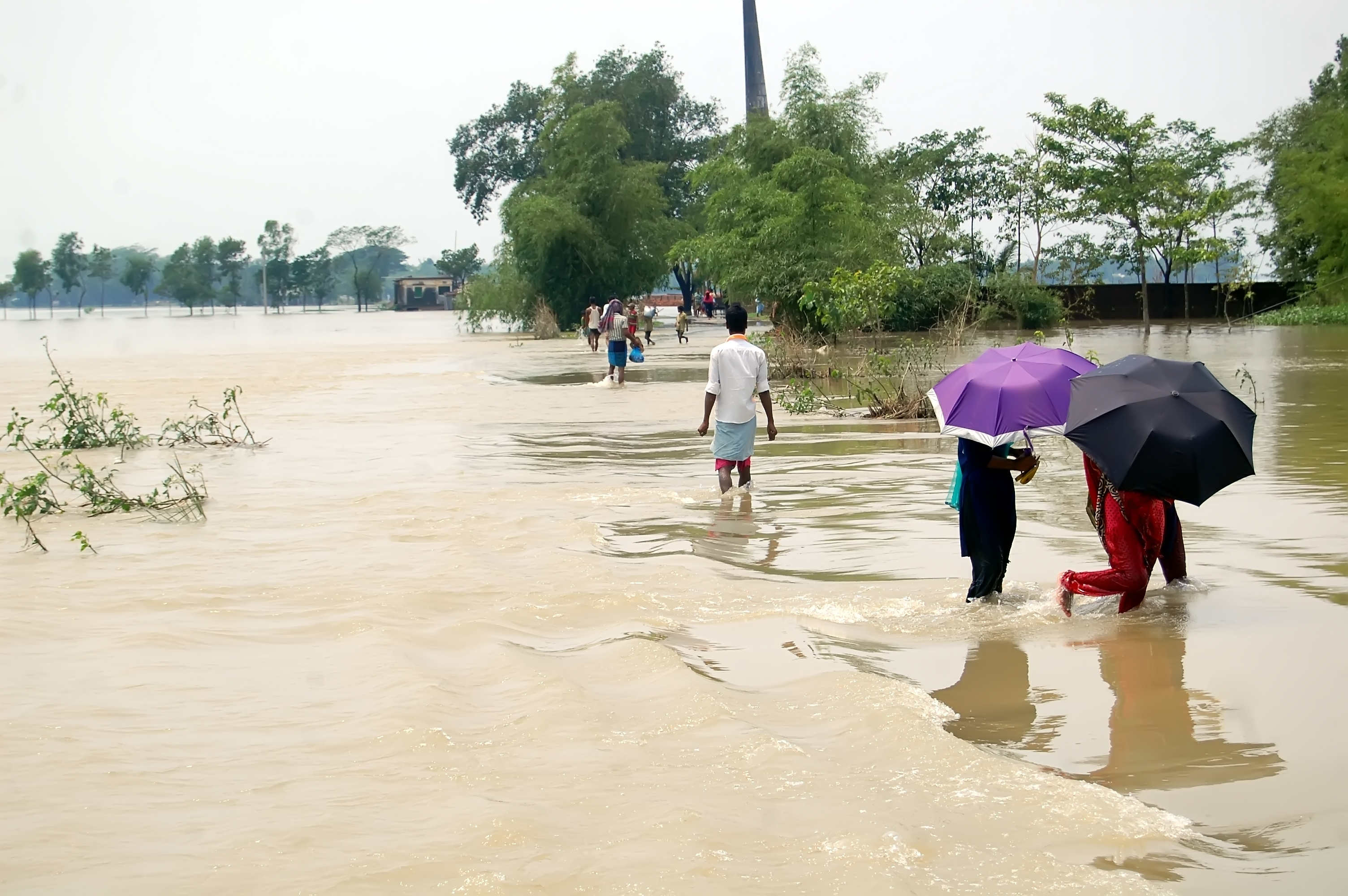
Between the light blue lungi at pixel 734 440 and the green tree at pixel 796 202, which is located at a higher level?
the green tree at pixel 796 202

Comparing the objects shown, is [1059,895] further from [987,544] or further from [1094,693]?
[987,544]

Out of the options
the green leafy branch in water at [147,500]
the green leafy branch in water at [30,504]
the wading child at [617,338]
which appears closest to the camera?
the green leafy branch in water at [30,504]

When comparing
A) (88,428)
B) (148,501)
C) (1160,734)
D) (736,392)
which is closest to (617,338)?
(88,428)

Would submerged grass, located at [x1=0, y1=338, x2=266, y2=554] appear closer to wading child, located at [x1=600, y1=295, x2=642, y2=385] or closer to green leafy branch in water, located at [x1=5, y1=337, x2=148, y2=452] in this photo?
green leafy branch in water, located at [x1=5, y1=337, x2=148, y2=452]

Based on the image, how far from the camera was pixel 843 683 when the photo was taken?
19.0 ft

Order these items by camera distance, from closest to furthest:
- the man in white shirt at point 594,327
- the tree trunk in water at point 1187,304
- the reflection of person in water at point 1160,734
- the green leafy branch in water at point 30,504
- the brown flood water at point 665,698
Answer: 1. the brown flood water at point 665,698
2. the reflection of person in water at point 1160,734
3. the green leafy branch in water at point 30,504
4. the man in white shirt at point 594,327
5. the tree trunk in water at point 1187,304

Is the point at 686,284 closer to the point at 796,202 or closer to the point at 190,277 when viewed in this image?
the point at 796,202

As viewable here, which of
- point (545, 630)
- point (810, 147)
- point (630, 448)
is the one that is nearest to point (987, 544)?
Result: point (545, 630)

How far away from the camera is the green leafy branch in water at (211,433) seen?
615 inches

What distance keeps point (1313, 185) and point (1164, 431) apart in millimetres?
46680

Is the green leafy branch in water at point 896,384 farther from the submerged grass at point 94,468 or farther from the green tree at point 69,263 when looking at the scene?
the green tree at point 69,263

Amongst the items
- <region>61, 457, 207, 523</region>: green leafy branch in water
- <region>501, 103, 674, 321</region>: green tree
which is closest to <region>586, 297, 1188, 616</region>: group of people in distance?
<region>61, 457, 207, 523</region>: green leafy branch in water

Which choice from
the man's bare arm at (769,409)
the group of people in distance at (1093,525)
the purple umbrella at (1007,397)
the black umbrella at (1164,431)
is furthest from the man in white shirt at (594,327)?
the black umbrella at (1164,431)

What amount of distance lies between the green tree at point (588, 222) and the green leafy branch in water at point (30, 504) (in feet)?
135
